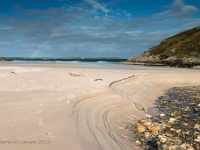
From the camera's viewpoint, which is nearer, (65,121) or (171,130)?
(65,121)

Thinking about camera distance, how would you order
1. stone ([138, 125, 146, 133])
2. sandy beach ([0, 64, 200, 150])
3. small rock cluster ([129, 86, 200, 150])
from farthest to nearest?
stone ([138, 125, 146, 133]) → small rock cluster ([129, 86, 200, 150]) → sandy beach ([0, 64, 200, 150])

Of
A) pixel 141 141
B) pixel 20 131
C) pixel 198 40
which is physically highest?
pixel 198 40

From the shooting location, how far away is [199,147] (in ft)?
20.9

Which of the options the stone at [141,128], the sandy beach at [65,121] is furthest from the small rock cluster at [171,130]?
the sandy beach at [65,121]

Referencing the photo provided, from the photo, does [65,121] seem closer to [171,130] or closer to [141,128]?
[141,128]

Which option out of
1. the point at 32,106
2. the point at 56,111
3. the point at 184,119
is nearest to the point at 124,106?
the point at 184,119

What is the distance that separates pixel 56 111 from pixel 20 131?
2491mm

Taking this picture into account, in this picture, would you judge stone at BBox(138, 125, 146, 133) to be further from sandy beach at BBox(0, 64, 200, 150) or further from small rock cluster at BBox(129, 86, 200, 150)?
sandy beach at BBox(0, 64, 200, 150)

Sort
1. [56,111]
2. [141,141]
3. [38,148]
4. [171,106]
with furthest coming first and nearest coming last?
[171,106], [56,111], [141,141], [38,148]

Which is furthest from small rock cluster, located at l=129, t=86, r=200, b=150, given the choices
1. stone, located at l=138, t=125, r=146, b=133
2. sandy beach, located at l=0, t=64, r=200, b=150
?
sandy beach, located at l=0, t=64, r=200, b=150

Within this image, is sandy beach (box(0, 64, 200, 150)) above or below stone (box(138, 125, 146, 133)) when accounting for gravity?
above

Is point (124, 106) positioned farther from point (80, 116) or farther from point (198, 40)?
point (198, 40)

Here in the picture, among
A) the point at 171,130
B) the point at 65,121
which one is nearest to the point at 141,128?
the point at 171,130

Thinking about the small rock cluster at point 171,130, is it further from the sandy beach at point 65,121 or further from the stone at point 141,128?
the sandy beach at point 65,121
